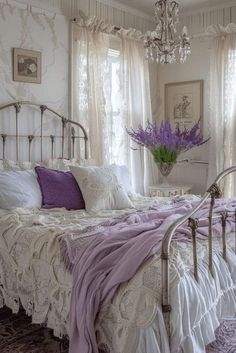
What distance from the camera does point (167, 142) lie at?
4.12 m

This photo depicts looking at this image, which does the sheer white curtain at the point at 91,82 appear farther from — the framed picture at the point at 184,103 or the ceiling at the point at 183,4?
the framed picture at the point at 184,103

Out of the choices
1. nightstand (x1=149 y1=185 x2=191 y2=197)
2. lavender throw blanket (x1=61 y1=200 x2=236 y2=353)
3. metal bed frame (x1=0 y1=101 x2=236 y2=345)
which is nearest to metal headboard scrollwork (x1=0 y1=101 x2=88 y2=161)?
metal bed frame (x1=0 y1=101 x2=236 y2=345)

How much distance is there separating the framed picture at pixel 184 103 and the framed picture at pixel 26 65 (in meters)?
1.81

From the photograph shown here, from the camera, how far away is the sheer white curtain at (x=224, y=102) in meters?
4.29

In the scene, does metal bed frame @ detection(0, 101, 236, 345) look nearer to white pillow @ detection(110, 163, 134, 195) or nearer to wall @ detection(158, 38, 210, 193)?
white pillow @ detection(110, 163, 134, 195)

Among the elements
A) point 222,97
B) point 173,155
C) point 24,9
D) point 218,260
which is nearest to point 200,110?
point 222,97

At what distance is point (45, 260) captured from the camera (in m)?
2.23

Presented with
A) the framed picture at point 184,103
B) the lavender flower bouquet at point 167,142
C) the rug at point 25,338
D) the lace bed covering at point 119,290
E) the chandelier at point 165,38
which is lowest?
the rug at point 25,338

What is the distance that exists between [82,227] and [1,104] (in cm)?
157

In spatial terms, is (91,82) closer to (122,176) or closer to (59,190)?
(122,176)

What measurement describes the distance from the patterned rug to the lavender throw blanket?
504 millimetres

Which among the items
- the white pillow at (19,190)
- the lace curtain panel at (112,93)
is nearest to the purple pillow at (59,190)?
the white pillow at (19,190)

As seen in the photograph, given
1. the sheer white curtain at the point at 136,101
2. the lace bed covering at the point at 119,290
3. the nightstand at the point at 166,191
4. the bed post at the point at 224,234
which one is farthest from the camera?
the sheer white curtain at the point at 136,101

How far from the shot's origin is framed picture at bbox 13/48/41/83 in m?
3.53
